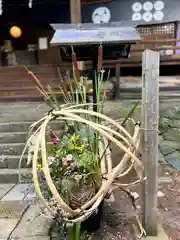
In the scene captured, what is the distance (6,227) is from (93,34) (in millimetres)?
2655

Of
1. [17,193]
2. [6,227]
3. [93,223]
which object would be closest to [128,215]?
[93,223]

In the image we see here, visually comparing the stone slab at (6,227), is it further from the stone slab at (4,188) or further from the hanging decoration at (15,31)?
the hanging decoration at (15,31)

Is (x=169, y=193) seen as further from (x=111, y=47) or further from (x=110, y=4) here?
(x=110, y=4)

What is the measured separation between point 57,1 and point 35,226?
1022 centimetres

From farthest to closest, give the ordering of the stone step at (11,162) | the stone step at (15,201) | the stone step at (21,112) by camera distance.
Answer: the stone step at (21,112), the stone step at (11,162), the stone step at (15,201)

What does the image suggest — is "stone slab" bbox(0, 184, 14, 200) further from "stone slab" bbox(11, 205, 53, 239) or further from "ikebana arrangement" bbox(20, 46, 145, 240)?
"ikebana arrangement" bbox(20, 46, 145, 240)

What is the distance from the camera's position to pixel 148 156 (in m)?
2.78

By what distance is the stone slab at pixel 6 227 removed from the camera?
2.94m

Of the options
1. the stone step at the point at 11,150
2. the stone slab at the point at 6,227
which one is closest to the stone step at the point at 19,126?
the stone step at the point at 11,150

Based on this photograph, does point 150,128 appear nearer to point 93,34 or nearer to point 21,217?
point 93,34

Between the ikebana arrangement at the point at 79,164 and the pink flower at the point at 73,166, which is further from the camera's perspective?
the pink flower at the point at 73,166

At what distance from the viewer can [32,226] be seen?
3084 mm

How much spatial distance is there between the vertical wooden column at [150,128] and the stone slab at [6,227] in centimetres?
151

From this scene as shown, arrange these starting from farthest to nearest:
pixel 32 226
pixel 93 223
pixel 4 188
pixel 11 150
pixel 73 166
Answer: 1. pixel 11 150
2. pixel 4 188
3. pixel 32 226
4. pixel 93 223
5. pixel 73 166
